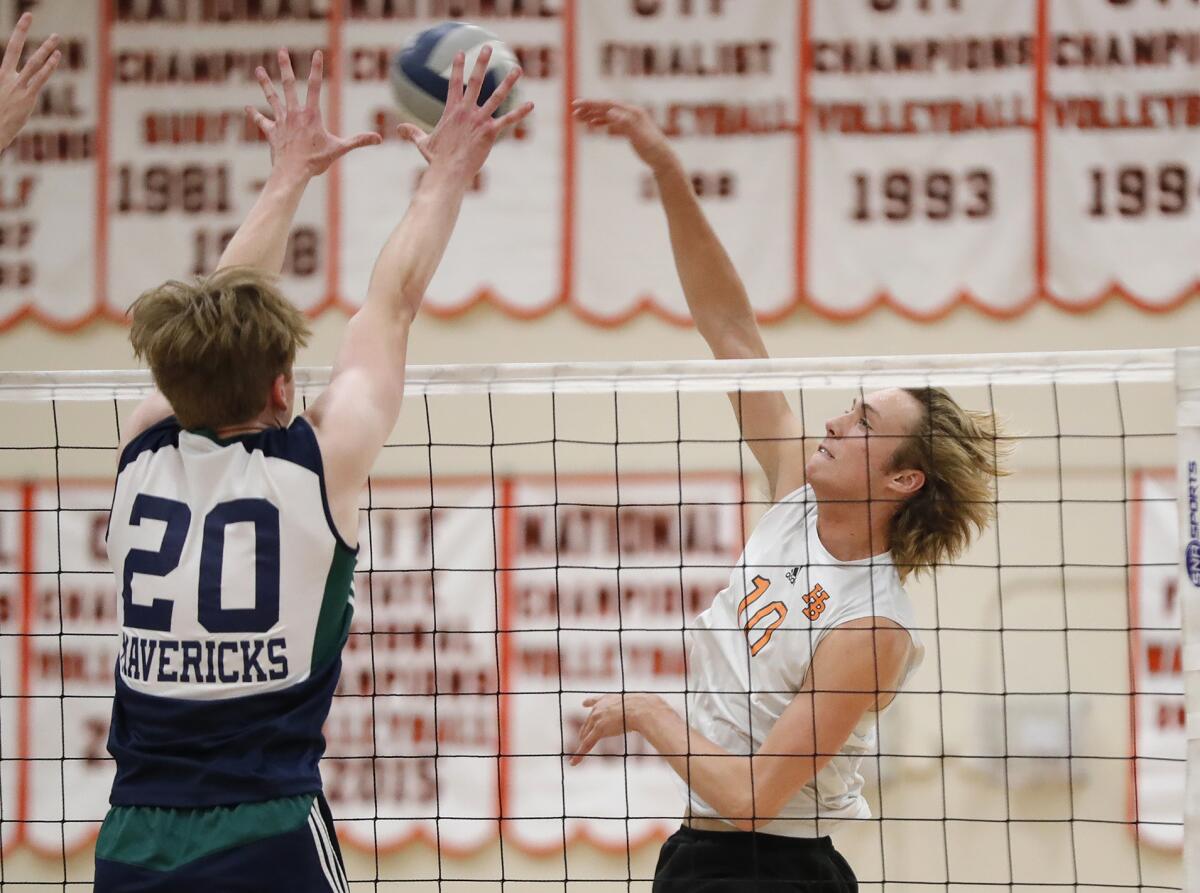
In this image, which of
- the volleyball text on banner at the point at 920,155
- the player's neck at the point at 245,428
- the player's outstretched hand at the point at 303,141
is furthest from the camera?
the volleyball text on banner at the point at 920,155

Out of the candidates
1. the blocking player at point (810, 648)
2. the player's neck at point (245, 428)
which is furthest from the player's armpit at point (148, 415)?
the blocking player at point (810, 648)

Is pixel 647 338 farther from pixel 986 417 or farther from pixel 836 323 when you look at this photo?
pixel 986 417

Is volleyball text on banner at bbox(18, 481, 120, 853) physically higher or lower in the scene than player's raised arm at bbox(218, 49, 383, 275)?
lower

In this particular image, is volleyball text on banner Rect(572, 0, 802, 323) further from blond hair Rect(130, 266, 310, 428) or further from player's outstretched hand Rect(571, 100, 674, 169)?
blond hair Rect(130, 266, 310, 428)

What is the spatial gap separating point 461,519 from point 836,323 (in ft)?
5.57

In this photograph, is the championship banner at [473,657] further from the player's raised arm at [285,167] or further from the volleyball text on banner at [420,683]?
the player's raised arm at [285,167]

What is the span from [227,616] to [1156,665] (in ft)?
13.6

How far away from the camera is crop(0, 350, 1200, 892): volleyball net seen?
512cm

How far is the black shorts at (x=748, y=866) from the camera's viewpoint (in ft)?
9.20

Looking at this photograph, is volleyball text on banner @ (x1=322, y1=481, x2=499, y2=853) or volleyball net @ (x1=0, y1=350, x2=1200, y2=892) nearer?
volleyball net @ (x1=0, y1=350, x2=1200, y2=892)

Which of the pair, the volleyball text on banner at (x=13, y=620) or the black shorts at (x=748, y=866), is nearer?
the black shorts at (x=748, y=866)

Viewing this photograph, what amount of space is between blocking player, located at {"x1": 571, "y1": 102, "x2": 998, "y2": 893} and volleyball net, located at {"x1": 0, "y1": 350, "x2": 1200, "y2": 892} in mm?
2065

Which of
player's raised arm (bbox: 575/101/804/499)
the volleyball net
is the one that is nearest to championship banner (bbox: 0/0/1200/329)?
the volleyball net

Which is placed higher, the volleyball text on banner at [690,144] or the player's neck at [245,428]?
the volleyball text on banner at [690,144]
